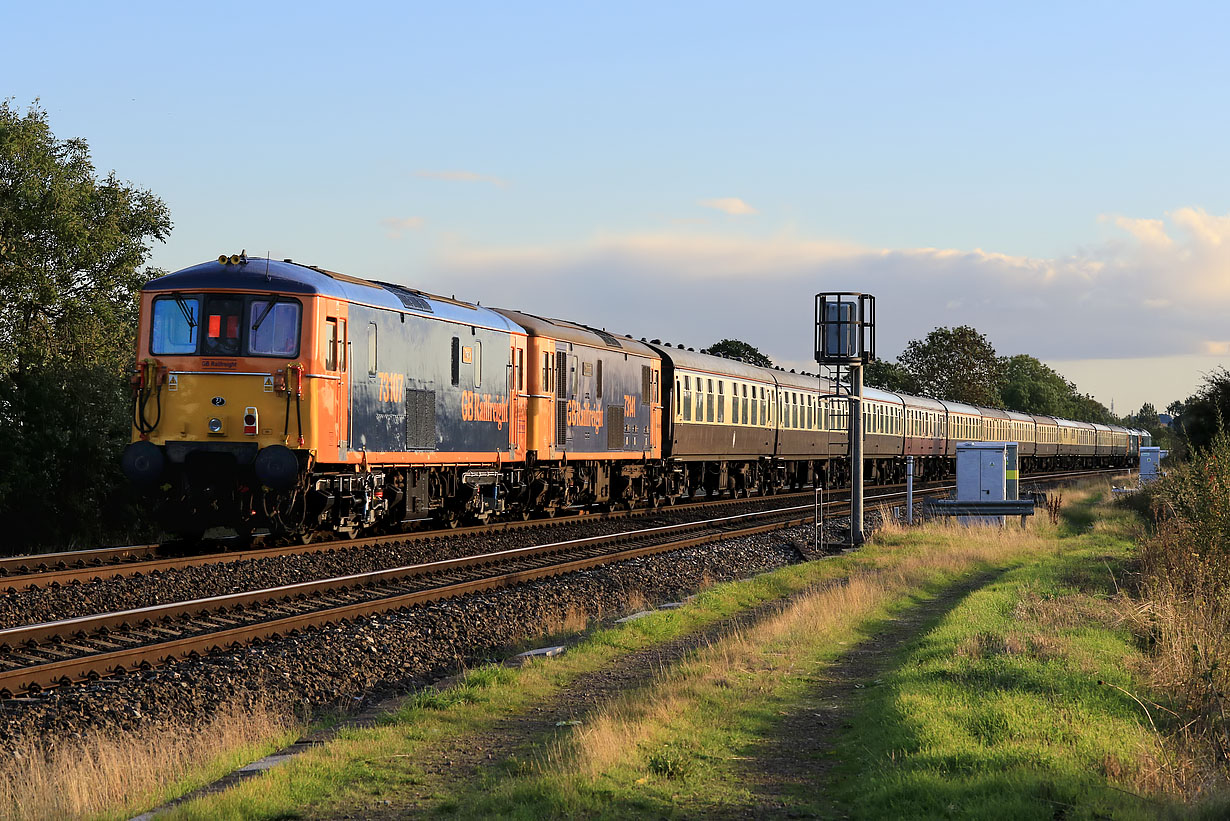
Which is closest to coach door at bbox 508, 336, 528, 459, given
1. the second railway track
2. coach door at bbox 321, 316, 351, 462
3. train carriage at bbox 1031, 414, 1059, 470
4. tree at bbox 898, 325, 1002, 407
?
the second railway track

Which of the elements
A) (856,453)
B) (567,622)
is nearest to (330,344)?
(567,622)

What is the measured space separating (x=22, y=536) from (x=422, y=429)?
1033 cm

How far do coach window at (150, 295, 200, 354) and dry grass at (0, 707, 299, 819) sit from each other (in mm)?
10205

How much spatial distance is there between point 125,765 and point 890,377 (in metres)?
→ 127

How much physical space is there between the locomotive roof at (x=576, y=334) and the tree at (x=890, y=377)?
275 ft

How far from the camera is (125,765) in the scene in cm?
774

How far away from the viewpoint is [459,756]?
8469 mm

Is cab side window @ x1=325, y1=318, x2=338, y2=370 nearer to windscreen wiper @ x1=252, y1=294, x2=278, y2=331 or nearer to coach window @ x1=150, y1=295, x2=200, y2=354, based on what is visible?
windscreen wiper @ x1=252, y1=294, x2=278, y2=331

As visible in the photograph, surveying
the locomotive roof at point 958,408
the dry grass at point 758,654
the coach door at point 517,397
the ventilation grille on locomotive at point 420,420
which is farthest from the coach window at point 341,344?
the locomotive roof at point 958,408

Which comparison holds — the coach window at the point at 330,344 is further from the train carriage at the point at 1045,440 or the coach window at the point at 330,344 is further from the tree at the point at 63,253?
the train carriage at the point at 1045,440

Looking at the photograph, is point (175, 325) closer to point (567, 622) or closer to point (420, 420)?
point (420, 420)

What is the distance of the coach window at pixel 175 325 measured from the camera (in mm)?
18719

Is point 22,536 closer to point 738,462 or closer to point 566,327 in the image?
point 566,327

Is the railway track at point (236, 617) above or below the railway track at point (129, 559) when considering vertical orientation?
below
